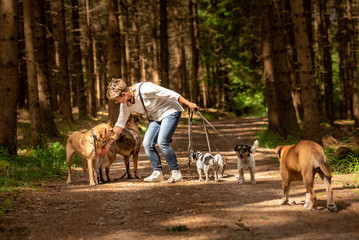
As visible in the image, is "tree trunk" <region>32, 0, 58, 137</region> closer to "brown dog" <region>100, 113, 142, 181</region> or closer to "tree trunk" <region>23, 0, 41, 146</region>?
"tree trunk" <region>23, 0, 41, 146</region>

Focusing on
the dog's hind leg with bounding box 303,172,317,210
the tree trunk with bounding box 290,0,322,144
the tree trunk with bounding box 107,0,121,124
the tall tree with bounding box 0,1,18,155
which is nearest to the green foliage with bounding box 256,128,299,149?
the tree trunk with bounding box 290,0,322,144

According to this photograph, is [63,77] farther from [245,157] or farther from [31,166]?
[245,157]

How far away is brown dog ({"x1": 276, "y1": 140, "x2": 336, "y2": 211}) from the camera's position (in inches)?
196

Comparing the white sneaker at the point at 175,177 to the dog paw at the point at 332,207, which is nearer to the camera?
the dog paw at the point at 332,207

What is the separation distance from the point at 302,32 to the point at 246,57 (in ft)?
87.1

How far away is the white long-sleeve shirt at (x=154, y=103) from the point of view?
7.67 metres

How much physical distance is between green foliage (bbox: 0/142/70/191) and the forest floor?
27.9 inches

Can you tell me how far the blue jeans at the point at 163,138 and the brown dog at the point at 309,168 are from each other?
2942mm

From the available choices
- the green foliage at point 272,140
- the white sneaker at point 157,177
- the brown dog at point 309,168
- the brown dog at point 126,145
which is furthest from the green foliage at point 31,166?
the green foliage at point 272,140

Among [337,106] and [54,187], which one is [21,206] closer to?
[54,187]

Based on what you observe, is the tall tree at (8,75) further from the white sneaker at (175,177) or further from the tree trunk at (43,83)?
the white sneaker at (175,177)

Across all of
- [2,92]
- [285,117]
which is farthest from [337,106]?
[2,92]

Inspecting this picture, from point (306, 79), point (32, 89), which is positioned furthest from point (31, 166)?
point (306, 79)

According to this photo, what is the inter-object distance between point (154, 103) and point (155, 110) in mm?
174
